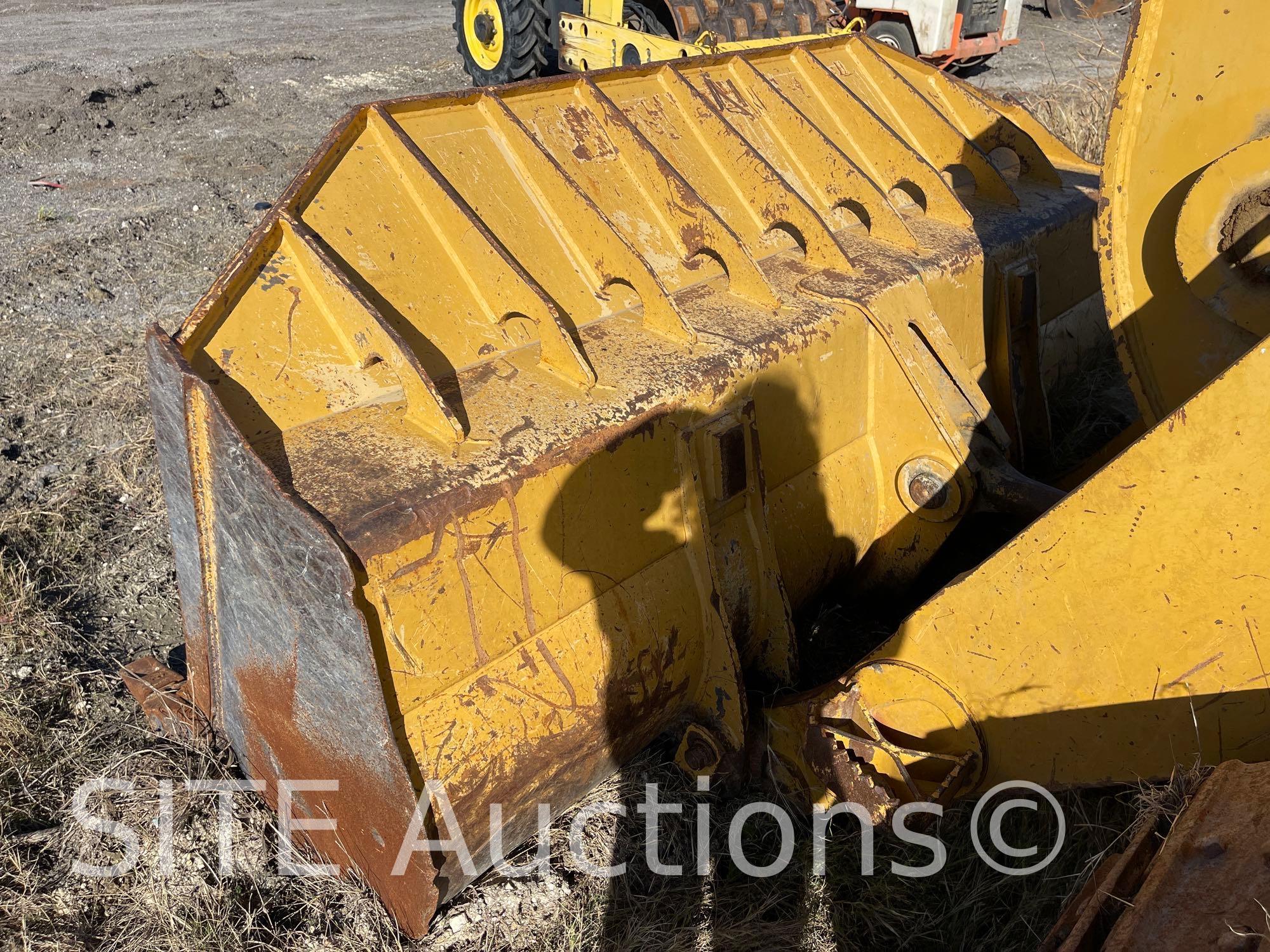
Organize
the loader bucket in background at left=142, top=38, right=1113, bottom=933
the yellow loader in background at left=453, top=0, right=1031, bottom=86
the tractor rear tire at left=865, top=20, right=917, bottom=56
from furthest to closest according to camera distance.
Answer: the tractor rear tire at left=865, top=20, right=917, bottom=56
the yellow loader in background at left=453, top=0, right=1031, bottom=86
the loader bucket in background at left=142, top=38, right=1113, bottom=933

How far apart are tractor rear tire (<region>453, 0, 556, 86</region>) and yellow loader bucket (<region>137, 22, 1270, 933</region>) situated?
15.7ft

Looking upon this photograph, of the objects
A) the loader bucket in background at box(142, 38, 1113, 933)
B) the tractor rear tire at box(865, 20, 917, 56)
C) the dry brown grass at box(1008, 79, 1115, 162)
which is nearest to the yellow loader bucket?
the loader bucket in background at box(142, 38, 1113, 933)

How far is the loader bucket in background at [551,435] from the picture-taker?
5.92ft

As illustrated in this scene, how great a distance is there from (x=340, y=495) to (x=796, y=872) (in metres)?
1.42

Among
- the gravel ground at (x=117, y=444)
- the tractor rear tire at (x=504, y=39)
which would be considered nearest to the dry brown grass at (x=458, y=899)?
the gravel ground at (x=117, y=444)

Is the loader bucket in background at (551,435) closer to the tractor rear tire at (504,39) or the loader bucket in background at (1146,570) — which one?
the loader bucket in background at (1146,570)

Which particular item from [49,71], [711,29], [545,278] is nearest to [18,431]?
[545,278]
